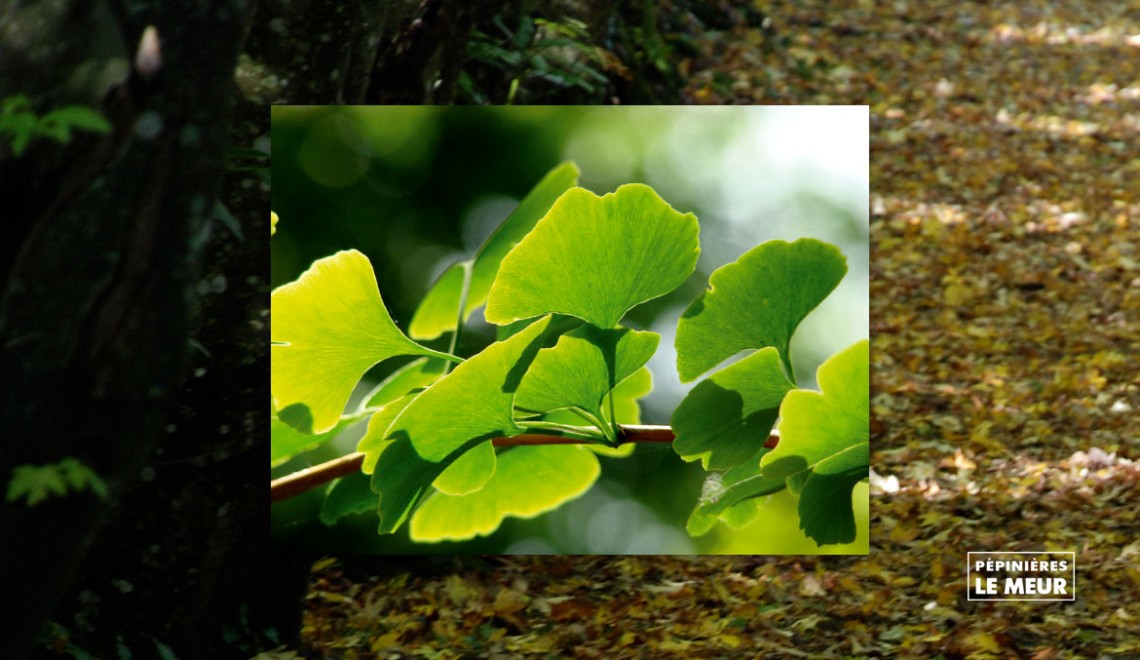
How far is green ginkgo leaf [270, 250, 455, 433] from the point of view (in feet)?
7.15

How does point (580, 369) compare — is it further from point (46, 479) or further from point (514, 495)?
point (46, 479)

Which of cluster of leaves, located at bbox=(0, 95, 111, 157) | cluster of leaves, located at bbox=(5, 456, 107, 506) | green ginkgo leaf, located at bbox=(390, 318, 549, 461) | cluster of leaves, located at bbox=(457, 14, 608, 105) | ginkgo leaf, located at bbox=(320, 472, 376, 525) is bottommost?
ginkgo leaf, located at bbox=(320, 472, 376, 525)

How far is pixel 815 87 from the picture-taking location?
202 inches

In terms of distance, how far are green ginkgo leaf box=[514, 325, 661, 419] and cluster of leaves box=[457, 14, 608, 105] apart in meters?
1.50

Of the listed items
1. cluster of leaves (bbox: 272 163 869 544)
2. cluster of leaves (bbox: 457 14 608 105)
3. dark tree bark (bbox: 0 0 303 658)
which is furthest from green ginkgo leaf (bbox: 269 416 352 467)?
cluster of leaves (bbox: 457 14 608 105)

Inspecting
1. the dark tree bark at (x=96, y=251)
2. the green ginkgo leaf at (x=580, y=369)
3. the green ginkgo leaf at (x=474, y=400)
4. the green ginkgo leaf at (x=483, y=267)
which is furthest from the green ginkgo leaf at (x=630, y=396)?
the dark tree bark at (x=96, y=251)

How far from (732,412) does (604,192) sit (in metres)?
0.55

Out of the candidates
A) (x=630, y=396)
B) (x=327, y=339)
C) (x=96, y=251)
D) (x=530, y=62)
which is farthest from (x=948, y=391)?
(x=96, y=251)

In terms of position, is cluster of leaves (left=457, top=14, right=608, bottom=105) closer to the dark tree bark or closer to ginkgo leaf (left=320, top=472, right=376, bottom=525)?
ginkgo leaf (left=320, top=472, right=376, bottom=525)

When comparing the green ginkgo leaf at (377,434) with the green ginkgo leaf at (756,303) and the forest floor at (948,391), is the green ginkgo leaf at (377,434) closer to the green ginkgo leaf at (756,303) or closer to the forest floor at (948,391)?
the forest floor at (948,391)

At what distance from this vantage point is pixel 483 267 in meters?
2.29

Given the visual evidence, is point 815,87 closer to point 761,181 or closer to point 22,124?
point 761,181

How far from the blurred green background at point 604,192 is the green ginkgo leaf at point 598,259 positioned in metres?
0.21

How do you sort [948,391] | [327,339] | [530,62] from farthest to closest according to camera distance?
[530,62]
[948,391]
[327,339]
